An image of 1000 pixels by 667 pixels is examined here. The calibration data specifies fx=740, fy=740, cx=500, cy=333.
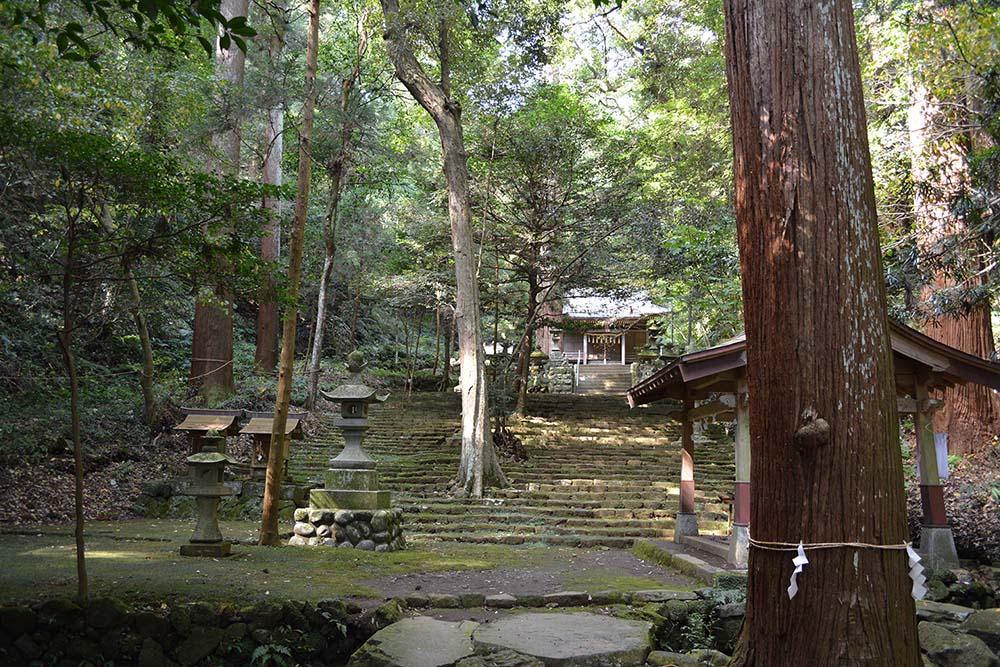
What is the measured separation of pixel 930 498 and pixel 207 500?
7.85 m

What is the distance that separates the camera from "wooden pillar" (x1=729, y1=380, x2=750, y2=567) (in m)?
8.00

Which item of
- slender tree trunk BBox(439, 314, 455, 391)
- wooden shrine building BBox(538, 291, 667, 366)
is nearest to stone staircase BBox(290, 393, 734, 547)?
slender tree trunk BBox(439, 314, 455, 391)

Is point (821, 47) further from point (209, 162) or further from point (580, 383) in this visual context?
point (580, 383)

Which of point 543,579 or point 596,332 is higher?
point 596,332

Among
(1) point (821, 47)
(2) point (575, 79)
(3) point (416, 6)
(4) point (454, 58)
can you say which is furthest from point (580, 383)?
(1) point (821, 47)

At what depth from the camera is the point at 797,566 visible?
2920 millimetres

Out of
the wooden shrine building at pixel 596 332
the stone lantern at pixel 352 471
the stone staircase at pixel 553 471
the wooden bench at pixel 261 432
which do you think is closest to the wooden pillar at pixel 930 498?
the stone staircase at pixel 553 471

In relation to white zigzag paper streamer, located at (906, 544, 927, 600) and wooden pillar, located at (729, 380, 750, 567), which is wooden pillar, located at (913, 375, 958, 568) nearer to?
wooden pillar, located at (729, 380, 750, 567)

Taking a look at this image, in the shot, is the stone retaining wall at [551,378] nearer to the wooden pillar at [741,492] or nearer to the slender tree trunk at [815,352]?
the wooden pillar at [741,492]

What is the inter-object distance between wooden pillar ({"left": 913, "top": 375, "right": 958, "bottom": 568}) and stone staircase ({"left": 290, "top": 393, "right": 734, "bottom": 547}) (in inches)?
151

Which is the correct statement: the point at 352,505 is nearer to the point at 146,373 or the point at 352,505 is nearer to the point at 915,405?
the point at 146,373

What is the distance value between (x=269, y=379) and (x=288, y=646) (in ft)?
42.6

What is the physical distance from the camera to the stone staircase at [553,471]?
12133 mm

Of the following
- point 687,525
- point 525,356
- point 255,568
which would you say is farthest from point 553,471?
point 255,568
